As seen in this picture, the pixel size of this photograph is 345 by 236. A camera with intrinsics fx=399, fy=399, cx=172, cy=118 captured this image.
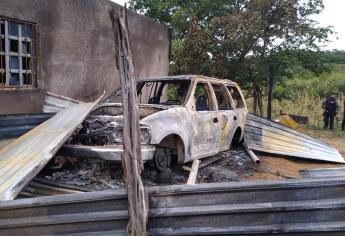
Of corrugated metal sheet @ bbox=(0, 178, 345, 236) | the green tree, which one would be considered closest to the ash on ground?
corrugated metal sheet @ bbox=(0, 178, 345, 236)

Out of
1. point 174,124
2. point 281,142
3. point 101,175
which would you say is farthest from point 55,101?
point 281,142

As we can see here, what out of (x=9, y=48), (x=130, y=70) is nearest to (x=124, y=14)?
(x=130, y=70)

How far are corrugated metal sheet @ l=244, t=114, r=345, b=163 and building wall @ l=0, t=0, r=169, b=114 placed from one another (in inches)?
136

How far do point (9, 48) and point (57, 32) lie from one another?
138cm

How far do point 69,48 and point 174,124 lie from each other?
4687 mm

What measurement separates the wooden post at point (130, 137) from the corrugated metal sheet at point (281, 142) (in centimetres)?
688

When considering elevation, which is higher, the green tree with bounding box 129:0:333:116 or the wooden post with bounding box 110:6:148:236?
the green tree with bounding box 129:0:333:116

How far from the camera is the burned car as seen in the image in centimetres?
552

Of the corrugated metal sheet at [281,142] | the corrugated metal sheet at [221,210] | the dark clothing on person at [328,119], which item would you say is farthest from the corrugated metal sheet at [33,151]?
the dark clothing on person at [328,119]

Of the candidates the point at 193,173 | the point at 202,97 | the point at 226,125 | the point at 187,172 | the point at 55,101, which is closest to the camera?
the point at 193,173

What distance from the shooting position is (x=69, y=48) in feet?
31.0

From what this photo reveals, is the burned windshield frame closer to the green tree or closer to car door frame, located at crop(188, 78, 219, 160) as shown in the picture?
car door frame, located at crop(188, 78, 219, 160)

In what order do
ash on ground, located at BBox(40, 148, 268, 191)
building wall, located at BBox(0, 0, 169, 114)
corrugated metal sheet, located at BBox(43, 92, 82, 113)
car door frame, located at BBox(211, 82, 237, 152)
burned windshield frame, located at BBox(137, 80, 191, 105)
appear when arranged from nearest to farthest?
1. ash on ground, located at BBox(40, 148, 268, 191)
2. burned windshield frame, located at BBox(137, 80, 191, 105)
3. car door frame, located at BBox(211, 82, 237, 152)
4. building wall, located at BBox(0, 0, 169, 114)
5. corrugated metal sheet, located at BBox(43, 92, 82, 113)

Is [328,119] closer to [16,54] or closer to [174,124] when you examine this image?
[174,124]
